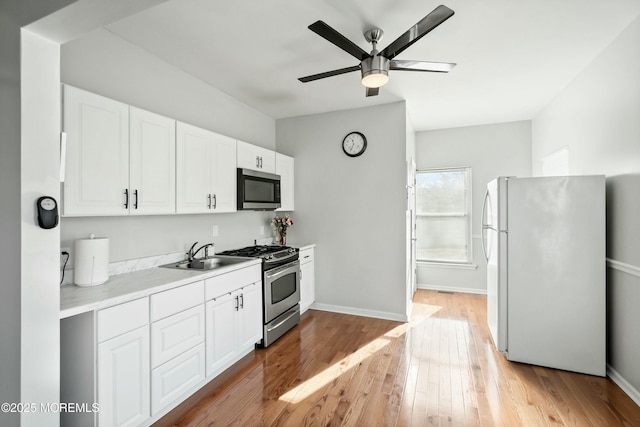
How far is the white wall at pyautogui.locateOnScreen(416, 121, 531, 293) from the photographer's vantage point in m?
4.81

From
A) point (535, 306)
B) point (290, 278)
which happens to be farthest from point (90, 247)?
point (535, 306)

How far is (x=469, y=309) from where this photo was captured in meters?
4.24

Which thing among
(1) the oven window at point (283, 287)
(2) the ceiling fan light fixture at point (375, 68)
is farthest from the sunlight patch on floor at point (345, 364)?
(2) the ceiling fan light fixture at point (375, 68)

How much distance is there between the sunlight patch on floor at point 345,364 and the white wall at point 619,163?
5.89ft

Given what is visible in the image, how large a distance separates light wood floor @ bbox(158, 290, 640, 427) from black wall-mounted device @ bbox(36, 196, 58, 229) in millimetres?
1449

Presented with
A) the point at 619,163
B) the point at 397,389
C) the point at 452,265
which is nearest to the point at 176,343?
the point at 397,389

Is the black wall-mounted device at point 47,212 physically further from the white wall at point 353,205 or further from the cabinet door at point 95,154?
the white wall at point 353,205

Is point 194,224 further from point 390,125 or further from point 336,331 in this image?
point 390,125

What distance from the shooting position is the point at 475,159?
16.5 ft

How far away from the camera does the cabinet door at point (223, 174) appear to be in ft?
9.55

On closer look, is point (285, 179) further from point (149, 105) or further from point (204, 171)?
point (149, 105)

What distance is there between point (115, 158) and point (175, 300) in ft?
3.37

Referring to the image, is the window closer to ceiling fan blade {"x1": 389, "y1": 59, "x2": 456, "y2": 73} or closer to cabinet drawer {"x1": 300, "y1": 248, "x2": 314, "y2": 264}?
cabinet drawer {"x1": 300, "y1": 248, "x2": 314, "y2": 264}

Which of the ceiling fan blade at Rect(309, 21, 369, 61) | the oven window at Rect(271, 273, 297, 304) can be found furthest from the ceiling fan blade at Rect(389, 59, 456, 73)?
the oven window at Rect(271, 273, 297, 304)
